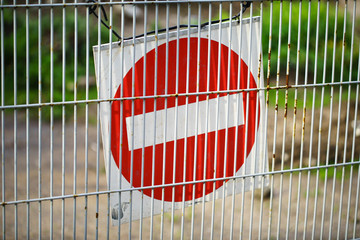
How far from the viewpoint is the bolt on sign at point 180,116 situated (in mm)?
2283

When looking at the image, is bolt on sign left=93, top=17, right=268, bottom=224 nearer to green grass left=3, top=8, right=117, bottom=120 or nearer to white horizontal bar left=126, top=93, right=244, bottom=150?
white horizontal bar left=126, top=93, right=244, bottom=150

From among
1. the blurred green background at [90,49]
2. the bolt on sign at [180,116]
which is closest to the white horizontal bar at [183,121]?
the bolt on sign at [180,116]

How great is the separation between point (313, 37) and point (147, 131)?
383 cm

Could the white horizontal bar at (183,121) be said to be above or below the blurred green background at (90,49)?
below

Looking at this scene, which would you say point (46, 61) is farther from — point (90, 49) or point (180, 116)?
point (180, 116)

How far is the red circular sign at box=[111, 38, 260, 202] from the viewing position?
232cm

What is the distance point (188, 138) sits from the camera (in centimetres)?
244

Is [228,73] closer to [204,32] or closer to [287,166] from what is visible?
[204,32]

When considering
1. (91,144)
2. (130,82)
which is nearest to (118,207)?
(130,82)

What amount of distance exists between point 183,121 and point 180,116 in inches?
1.4

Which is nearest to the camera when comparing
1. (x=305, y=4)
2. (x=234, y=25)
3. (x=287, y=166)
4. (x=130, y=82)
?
(x=130, y=82)

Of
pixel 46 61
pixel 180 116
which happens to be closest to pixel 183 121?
pixel 180 116

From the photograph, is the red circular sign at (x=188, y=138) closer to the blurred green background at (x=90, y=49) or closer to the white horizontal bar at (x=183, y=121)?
the white horizontal bar at (x=183, y=121)

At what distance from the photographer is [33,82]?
5621 millimetres
